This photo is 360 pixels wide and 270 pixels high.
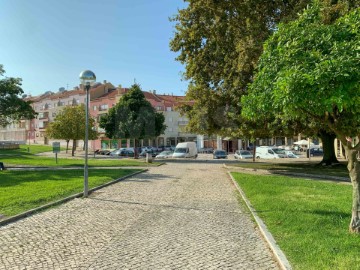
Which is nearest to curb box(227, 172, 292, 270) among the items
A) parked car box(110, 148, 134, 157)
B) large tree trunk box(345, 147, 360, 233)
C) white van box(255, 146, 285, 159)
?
large tree trunk box(345, 147, 360, 233)

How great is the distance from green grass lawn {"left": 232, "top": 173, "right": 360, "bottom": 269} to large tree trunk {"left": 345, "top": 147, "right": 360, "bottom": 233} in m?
0.22

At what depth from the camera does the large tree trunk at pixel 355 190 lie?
22.3ft

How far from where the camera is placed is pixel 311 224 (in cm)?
749

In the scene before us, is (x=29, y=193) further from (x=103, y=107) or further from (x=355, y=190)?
(x=103, y=107)

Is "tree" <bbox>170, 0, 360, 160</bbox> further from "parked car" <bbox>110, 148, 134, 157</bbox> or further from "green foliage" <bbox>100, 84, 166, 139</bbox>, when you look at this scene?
"parked car" <bbox>110, 148, 134, 157</bbox>

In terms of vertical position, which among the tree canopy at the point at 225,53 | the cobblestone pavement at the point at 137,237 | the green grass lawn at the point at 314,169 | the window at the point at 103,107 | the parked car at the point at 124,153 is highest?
the window at the point at 103,107

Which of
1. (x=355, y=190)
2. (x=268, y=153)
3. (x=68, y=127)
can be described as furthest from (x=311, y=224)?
(x=268, y=153)

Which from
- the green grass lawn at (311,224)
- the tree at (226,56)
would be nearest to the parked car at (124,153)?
the tree at (226,56)

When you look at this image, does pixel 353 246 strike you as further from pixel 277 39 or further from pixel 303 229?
pixel 277 39

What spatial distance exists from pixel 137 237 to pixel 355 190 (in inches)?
174

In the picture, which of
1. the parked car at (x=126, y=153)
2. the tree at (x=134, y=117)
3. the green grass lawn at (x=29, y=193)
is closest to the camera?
the green grass lawn at (x=29, y=193)

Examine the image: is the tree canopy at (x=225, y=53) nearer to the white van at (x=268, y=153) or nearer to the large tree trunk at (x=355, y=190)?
the large tree trunk at (x=355, y=190)

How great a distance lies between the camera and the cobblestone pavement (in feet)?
18.2

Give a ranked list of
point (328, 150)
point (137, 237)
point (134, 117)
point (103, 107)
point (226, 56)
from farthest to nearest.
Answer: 1. point (103, 107)
2. point (134, 117)
3. point (328, 150)
4. point (226, 56)
5. point (137, 237)
